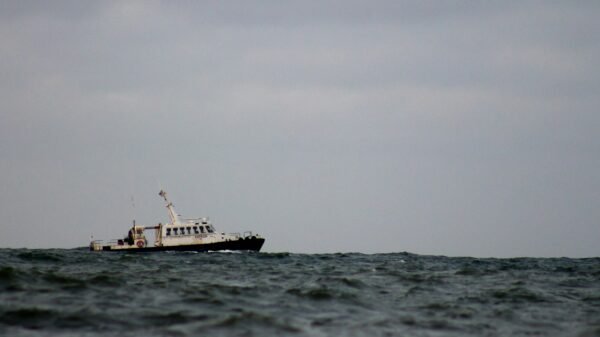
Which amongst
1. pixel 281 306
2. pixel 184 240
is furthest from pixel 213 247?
pixel 281 306

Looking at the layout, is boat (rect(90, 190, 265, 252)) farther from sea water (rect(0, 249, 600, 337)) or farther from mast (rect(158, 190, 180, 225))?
sea water (rect(0, 249, 600, 337))

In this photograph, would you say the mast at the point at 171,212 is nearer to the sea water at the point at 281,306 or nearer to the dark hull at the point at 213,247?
the dark hull at the point at 213,247

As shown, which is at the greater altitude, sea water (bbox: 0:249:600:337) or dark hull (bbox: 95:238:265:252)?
dark hull (bbox: 95:238:265:252)

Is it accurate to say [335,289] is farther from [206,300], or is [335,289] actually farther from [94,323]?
[94,323]

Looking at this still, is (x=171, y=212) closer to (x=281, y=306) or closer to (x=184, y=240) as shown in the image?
(x=184, y=240)

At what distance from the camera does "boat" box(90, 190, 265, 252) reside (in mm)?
64375

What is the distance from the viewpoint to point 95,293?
72.3ft

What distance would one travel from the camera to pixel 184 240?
64.9 meters

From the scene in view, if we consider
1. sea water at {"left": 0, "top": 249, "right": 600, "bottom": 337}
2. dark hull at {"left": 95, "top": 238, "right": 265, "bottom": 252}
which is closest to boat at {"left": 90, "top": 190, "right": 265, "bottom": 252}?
dark hull at {"left": 95, "top": 238, "right": 265, "bottom": 252}

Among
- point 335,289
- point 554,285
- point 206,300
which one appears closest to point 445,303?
point 335,289

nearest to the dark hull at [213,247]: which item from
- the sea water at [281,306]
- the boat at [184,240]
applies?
the boat at [184,240]

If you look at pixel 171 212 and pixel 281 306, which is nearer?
pixel 281 306

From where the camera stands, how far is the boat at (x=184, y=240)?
64375 millimetres

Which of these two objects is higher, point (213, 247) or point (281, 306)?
point (213, 247)
